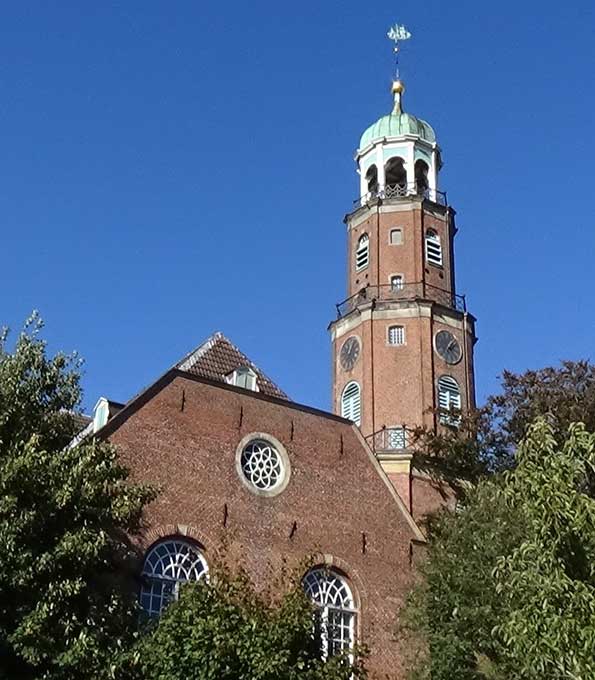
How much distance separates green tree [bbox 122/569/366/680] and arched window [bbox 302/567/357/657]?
14.9 feet

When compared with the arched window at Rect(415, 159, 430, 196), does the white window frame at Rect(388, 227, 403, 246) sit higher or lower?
lower

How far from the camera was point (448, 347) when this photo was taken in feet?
120

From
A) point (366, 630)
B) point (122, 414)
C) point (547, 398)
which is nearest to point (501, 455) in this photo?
point (547, 398)

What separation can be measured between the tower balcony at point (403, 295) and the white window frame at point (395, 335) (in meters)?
1.10

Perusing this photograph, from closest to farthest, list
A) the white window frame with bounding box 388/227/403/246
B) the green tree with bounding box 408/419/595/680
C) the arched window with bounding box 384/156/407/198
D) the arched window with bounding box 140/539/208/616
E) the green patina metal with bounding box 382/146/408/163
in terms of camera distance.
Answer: the green tree with bounding box 408/419/595/680 → the arched window with bounding box 140/539/208/616 → the white window frame with bounding box 388/227/403/246 → the arched window with bounding box 384/156/407/198 → the green patina metal with bounding box 382/146/408/163

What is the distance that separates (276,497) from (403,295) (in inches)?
586

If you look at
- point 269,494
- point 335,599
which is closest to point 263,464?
point 269,494

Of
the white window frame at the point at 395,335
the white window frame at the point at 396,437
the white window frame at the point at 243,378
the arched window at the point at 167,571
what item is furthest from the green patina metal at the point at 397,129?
the arched window at the point at 167,571

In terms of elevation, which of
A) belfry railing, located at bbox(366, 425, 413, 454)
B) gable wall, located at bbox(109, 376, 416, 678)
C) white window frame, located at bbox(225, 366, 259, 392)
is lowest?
gable wall, located at bbox(109, 376, 416, 678)

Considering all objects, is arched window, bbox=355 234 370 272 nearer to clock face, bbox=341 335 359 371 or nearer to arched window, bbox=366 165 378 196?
arched window, bbox=366 165 378 196

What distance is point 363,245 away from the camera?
3981cm

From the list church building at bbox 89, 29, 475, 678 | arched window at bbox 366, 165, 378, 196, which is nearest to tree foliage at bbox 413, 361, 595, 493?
church building at bbox 89, 29, 475, 678

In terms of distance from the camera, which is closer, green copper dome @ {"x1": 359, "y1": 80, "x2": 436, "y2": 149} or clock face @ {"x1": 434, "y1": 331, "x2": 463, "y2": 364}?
clock face @ {"x1": 434, "y1": 331, "x2": 463, "y2": 364}

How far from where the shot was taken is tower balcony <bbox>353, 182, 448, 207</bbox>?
39.8 m
